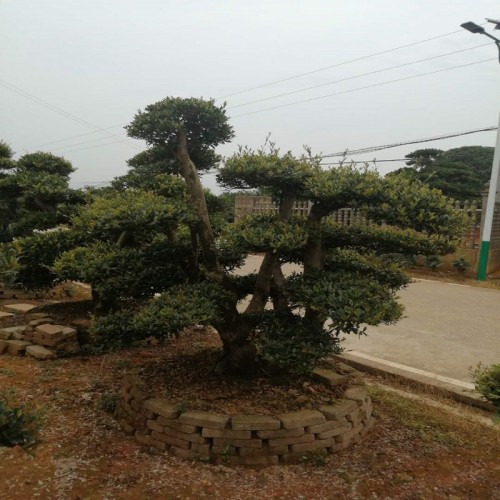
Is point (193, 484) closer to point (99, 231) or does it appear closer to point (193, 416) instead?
point (193, 416)

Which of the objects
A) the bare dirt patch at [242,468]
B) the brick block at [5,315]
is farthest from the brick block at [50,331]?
the brick block at [5,315]

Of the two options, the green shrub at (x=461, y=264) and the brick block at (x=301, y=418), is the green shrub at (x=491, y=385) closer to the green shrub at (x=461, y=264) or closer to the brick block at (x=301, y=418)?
the brick block at (x=301, y=418)

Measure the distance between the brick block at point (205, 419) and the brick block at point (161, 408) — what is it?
7cm

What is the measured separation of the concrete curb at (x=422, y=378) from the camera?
12.3ft

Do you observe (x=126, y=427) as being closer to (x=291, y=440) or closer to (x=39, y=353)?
(x=291, y=440)

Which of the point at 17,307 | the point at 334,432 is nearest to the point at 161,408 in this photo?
the point at 334,432

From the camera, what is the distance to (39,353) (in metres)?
4.30

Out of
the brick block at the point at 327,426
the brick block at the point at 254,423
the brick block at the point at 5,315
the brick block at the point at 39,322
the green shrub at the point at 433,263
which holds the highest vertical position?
the green shrub at the point at 433,263

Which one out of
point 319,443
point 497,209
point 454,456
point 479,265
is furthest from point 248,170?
point 497,209

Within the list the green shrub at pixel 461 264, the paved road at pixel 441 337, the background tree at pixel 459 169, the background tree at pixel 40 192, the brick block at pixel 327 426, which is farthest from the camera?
the background tree at pixel 459 169

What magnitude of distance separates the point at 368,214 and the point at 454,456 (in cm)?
159

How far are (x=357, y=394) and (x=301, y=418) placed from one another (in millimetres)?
618

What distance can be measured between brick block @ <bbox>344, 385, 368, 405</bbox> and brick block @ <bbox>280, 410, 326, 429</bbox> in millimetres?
392

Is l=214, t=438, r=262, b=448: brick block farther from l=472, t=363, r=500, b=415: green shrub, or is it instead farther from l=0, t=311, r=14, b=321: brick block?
l=0, t=311, r=14, b=321: brick block
